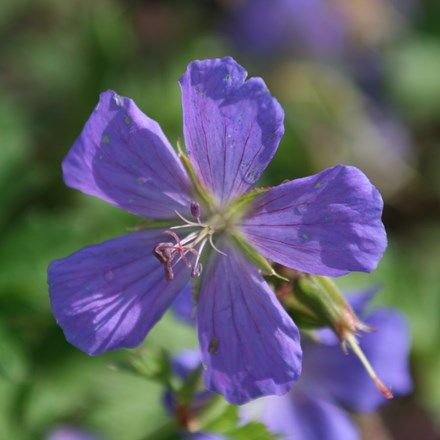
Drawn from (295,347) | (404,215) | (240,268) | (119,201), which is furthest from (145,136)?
(404,215)

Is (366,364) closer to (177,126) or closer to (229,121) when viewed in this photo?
(229,121)

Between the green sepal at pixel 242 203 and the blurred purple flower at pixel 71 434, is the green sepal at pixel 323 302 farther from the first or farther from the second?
the blurred purple flower at pixel 71 434

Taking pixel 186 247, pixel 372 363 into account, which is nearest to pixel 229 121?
pixel 186 247

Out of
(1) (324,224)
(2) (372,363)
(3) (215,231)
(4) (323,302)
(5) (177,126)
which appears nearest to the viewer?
(1) (324,224)

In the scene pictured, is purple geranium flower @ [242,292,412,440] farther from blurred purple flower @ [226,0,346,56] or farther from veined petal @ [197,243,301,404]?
blurred purple flower @ [226,0,346,56]

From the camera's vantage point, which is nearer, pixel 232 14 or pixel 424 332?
pixel 424 332

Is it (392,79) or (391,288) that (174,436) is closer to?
(391,288)

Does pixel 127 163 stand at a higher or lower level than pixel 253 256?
higher

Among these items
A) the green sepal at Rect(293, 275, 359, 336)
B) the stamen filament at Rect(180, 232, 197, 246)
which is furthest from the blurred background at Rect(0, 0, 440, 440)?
the green sepal at Rect(293, 275, 359, 336)
